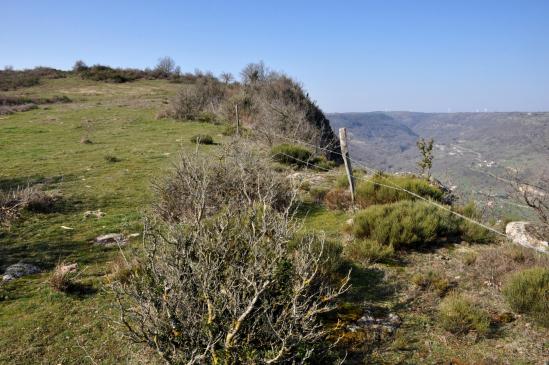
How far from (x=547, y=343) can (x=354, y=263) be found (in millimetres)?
2614

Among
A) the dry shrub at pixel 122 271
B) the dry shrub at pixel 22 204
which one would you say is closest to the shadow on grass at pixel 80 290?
the dry shrub at pixel 122 271

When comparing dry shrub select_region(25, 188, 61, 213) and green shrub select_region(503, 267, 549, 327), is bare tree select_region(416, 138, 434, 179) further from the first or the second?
dry shrub select_region(25, 188, 61, 213)

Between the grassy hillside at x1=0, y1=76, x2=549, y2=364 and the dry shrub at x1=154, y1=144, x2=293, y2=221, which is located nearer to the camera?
the grassy hillside at x1=0, y1=76, x2=549, y2=364

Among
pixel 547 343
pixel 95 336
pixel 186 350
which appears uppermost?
pixel 186 350

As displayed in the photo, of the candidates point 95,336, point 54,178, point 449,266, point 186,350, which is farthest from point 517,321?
point 54,178

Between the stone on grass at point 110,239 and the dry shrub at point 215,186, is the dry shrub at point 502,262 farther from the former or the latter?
the stone on grass at point 110,239

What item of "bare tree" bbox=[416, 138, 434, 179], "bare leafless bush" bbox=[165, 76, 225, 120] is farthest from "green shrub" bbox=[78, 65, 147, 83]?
"bare tree" bbox=[416, 138, 434, 179]

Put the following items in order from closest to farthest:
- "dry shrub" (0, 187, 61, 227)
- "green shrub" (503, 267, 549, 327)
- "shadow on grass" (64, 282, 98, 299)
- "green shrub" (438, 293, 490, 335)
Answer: "green shrub" (438, 293, 490, 335), "green shrub" (503, 267, 549, 327), "shadow on grass" (64, 282, 98, 299), "dry shrub" (0, 187, 61, 227)

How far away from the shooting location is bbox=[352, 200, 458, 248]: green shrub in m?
6.81

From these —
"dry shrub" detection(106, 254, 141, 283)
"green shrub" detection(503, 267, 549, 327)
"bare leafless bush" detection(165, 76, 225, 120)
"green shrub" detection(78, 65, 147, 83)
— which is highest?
"green shrub" detection(78, 65, 147, 83)

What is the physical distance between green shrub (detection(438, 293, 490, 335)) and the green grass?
3.41m

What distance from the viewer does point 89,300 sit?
5398 mm

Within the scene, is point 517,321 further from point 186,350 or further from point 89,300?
point 89,300

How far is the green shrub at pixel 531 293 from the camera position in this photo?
15.3 ft
